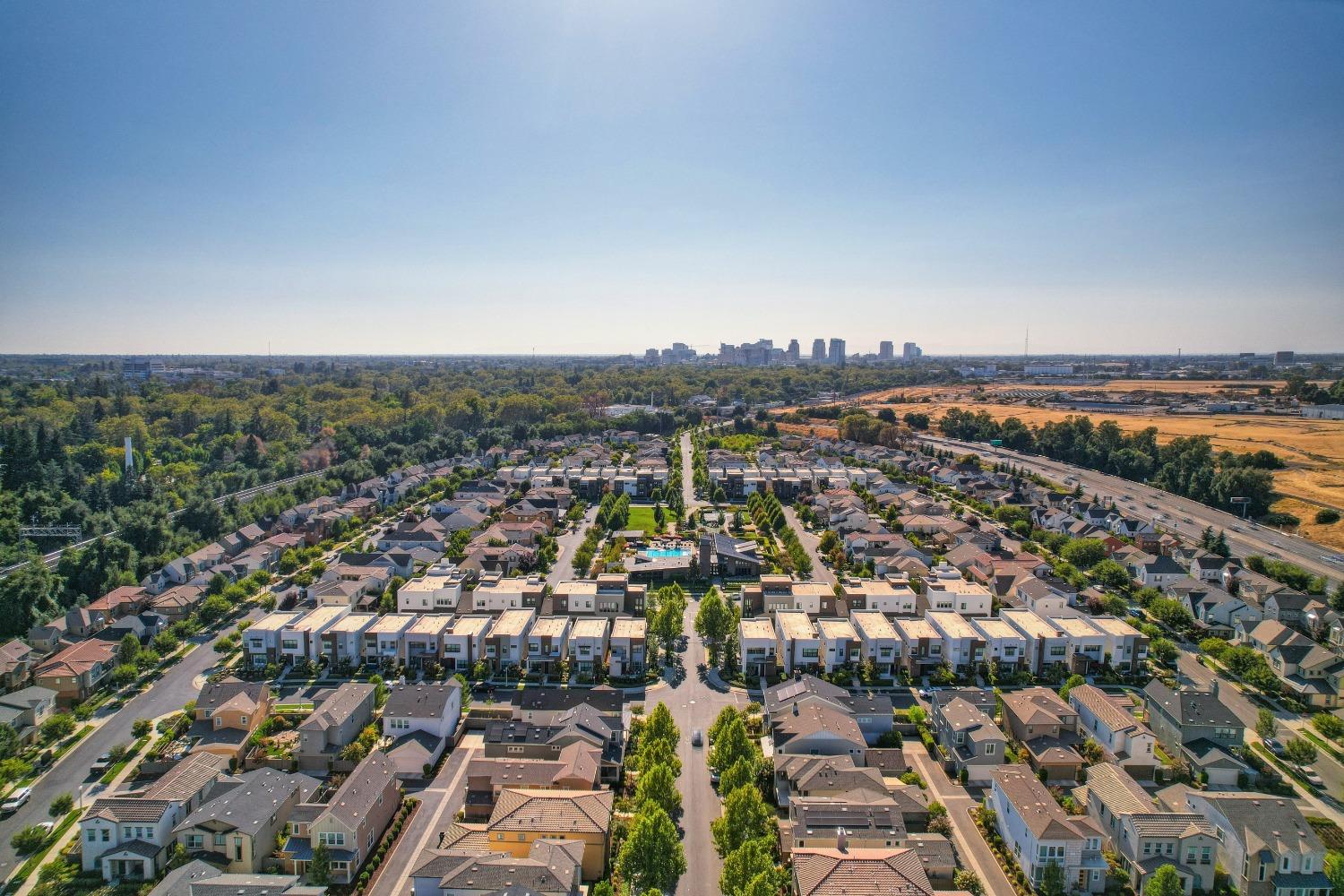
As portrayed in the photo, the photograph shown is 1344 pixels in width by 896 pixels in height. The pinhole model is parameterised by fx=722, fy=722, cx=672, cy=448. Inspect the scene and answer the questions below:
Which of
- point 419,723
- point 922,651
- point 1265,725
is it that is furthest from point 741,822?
point 1265,725

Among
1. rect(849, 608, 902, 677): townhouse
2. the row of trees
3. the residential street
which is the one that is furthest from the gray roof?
the row of trees

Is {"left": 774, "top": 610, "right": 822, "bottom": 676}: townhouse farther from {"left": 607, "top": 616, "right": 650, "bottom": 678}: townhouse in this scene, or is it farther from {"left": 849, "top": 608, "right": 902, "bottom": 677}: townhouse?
{"left": 607, "top": 616, "right": 650, "bottom": 678}: townhouse

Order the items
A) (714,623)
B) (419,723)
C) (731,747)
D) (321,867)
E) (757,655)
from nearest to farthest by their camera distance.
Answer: (321,867), (731,747), (419,723), (757,655), (714,623)

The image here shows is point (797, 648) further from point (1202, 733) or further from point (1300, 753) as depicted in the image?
point (1300, 753)

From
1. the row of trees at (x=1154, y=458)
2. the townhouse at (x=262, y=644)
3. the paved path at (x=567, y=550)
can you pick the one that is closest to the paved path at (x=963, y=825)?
the paved path at (x=567, y=550)

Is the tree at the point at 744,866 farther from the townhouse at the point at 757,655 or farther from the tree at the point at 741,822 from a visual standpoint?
the townhouse at the point at 757,655

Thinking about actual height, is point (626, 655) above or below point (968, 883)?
above

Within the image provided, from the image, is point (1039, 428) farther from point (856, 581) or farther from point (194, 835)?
point (194, 835)
